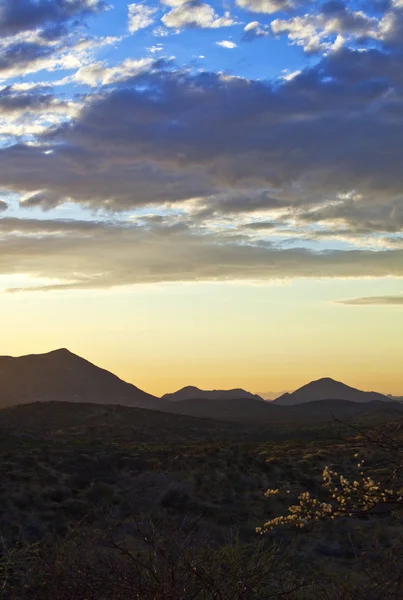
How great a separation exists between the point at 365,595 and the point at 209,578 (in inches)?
107

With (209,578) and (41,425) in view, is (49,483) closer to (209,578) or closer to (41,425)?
(209,578)

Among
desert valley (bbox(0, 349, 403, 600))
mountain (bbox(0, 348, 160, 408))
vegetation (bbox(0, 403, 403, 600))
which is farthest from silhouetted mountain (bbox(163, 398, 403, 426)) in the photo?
desert valley (bbox(0, 349, 403, 600))

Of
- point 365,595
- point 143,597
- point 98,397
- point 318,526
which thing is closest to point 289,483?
point 318,526

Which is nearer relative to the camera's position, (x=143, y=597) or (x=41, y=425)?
(x=143, y=597)

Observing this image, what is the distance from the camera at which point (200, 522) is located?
2200 centimetres

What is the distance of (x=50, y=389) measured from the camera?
179875 millimetres

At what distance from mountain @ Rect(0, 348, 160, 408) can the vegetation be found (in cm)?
13302

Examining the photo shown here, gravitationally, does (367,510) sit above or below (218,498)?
above

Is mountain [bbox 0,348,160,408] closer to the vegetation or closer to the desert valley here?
the desert valley

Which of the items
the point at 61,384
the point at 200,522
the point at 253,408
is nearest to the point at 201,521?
the point at 200,522

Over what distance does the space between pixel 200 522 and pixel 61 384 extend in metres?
168

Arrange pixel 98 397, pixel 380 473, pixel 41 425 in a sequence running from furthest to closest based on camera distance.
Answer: pixel 98 397 → pixel 41 425 → pixel 380 473

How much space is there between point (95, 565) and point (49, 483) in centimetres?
2108

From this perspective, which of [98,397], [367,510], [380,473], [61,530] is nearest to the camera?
[367,510]
